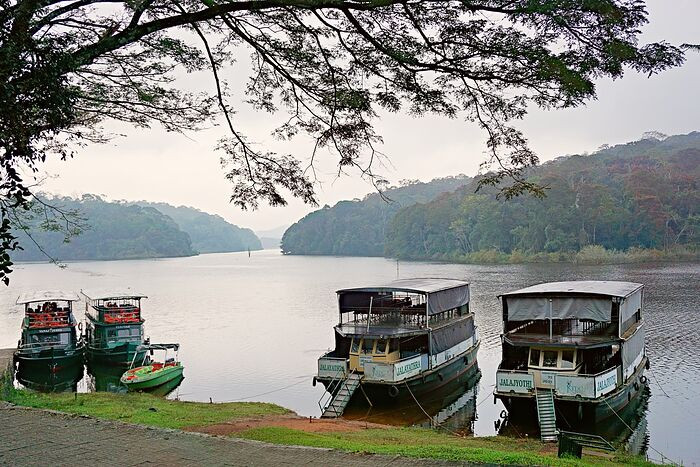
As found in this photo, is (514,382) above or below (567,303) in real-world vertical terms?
below

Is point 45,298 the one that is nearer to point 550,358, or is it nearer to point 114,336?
point 114,336

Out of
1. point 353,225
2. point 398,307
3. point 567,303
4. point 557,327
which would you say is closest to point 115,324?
point 398,307

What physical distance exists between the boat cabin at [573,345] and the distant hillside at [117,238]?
4775 inches

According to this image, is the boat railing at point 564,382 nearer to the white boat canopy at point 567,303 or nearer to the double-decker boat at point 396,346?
the white boat canopy at point 567,303

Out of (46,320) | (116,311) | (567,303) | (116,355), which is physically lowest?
(116,355)

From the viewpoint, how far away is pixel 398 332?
19.5 meters

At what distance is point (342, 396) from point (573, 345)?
6.56 metres

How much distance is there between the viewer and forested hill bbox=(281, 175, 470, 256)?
135 metres

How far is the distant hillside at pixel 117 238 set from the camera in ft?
438

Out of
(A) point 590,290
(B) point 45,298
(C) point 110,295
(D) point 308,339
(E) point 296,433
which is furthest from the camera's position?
(D) point 308,339

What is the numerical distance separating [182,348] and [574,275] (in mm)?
36605

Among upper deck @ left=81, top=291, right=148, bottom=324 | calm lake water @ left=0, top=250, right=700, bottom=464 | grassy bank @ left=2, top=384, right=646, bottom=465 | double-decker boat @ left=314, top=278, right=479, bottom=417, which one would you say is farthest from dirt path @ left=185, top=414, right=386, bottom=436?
upper deck @ left=81, top=291, right=148, bottom=324

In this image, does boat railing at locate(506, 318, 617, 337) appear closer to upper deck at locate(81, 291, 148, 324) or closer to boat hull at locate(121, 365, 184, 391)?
boat hull at locate(121, 365, 184, 391)

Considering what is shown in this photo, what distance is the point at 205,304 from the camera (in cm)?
5041
